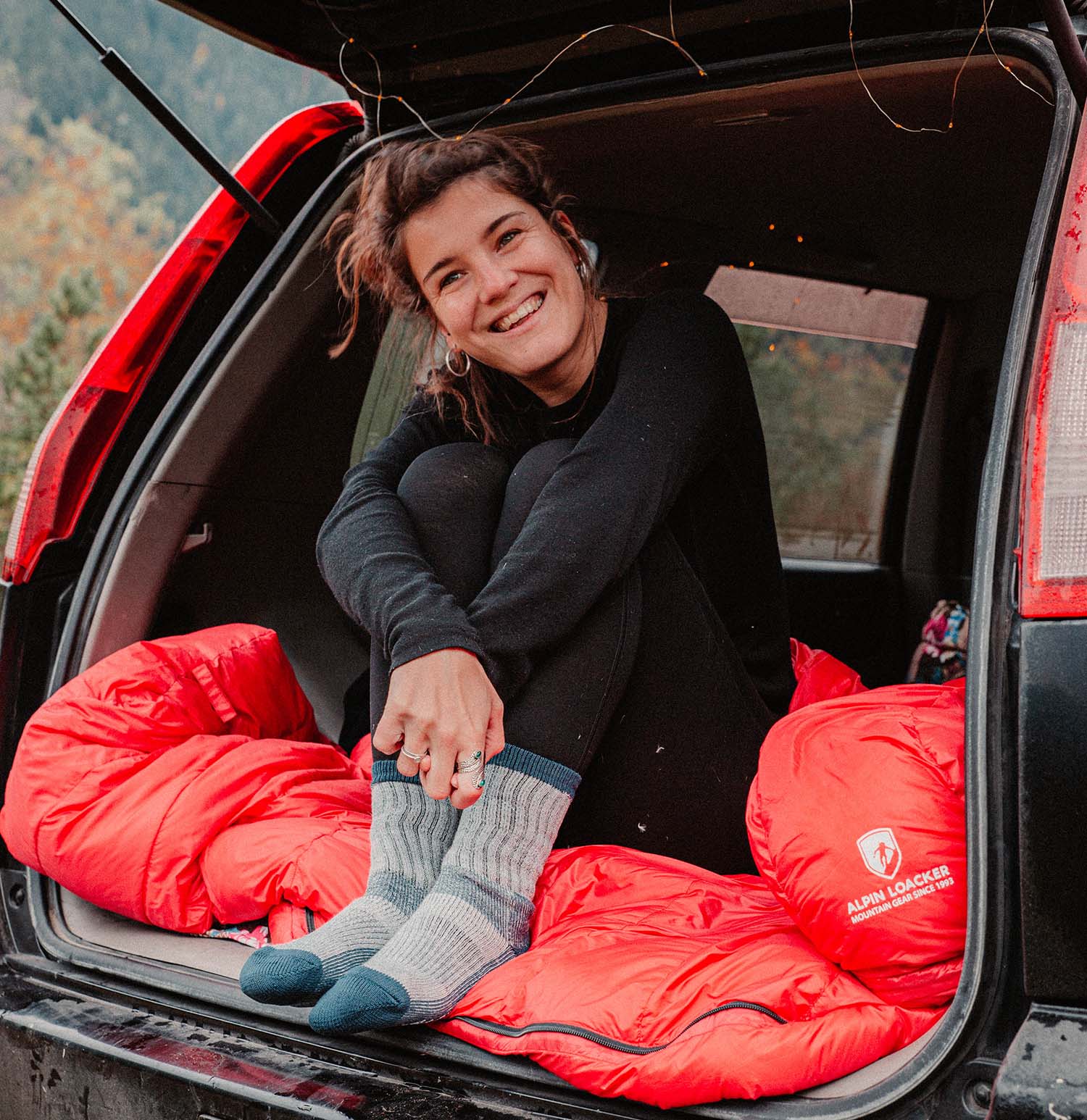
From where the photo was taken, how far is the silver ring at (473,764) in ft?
4.00

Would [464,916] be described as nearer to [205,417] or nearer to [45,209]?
[205,417]

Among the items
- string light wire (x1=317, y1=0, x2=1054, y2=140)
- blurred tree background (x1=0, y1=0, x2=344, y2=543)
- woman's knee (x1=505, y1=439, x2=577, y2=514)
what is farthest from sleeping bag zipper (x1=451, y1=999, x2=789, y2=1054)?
blurred tree background (x1=0, y1=0, x2=344, y2=543)

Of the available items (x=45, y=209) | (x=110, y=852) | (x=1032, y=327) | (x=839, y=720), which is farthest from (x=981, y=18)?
(x=45, y=209)

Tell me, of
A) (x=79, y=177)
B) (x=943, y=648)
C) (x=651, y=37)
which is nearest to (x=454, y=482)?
(x=651, y=37)

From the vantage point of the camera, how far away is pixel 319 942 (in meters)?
1.16

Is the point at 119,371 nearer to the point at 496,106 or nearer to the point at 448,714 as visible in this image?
the point at 496,106

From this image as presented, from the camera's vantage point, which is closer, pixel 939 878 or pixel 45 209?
pixel 939 878

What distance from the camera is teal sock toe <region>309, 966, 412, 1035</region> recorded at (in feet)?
3.33

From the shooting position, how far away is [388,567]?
4.40ft

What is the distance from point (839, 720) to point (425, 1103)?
0.53m

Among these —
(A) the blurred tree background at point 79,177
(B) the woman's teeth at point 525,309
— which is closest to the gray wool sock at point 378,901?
(B) the woman's teeth at point 525,309

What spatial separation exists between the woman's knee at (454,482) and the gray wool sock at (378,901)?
13.4 inches

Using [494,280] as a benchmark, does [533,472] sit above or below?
below

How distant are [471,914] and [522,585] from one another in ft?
1.18
